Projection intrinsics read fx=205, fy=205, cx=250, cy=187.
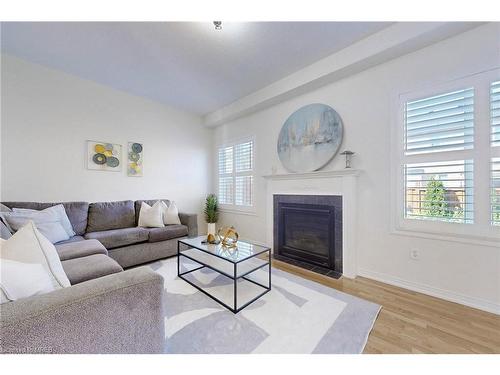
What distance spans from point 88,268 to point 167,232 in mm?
1417

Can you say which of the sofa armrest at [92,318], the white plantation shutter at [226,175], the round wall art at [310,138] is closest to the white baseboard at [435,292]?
the round wall art at [310,138]

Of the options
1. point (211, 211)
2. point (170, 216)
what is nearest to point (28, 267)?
point (170, 216)

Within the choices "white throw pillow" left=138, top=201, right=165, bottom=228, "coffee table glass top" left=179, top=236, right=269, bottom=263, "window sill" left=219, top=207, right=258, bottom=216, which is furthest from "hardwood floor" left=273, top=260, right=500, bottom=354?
"white throw pillow" left=138, top=201, right=165, bottom=228

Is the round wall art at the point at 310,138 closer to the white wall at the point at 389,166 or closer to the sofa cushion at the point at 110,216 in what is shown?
the white wall at the point at 389,166

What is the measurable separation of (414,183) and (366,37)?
1.61 metres

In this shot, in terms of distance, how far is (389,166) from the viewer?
7.43ft

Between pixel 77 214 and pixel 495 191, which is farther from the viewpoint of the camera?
pixel 77 214

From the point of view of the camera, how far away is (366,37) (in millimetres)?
2152

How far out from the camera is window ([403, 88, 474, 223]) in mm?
1850

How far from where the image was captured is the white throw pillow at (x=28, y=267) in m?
0.79

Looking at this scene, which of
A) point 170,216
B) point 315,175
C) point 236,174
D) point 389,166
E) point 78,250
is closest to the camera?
point 78,250

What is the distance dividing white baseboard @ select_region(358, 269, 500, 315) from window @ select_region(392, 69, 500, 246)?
51 centimetres

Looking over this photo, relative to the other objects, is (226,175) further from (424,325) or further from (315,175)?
(424,325)
